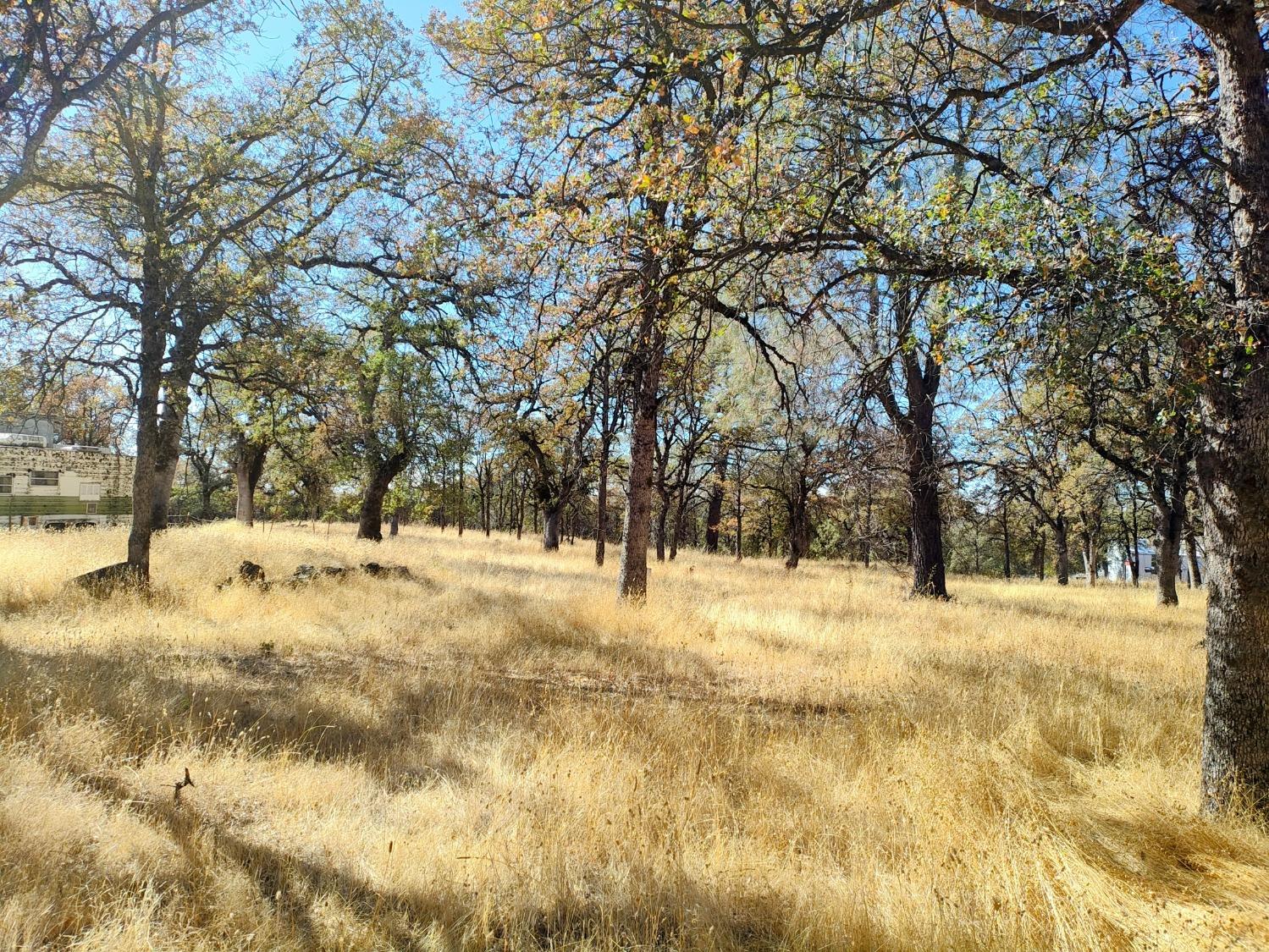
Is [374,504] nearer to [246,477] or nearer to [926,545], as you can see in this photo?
[246,477]

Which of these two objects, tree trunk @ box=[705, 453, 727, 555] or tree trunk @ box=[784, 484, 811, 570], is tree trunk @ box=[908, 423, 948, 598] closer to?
tree trunk @ box=[784, 484, 811, 570]

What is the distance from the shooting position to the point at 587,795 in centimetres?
378

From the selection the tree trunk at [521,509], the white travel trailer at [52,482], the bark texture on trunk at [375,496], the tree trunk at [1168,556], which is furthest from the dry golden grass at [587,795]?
the tree trunk at [521,509]

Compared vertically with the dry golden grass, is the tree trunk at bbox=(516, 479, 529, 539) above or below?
above

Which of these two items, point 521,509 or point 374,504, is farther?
point 521,509

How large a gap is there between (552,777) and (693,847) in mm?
1060

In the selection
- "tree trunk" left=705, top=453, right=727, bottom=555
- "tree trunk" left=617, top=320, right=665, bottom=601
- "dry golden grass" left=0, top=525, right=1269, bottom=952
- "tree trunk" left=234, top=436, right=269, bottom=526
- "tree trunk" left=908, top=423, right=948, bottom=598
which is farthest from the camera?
"tree trunk" left=705, top=453, right=727, bottom=555

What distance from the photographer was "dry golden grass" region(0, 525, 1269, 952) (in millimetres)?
2676

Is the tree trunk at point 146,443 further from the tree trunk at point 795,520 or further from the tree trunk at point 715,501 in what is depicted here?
the tree trunk at point 715,501

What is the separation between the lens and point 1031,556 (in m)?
59.8

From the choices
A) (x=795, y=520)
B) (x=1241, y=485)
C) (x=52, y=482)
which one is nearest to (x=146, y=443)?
(x=1241, y=485)

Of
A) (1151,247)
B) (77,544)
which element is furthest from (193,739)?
(77,544)

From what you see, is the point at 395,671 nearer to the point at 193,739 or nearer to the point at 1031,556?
the point at 193,739

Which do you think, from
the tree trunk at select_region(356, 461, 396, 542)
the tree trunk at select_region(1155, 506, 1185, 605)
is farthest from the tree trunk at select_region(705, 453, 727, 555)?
the tree trunk at select_region(1155, 506, 1185, 605)
